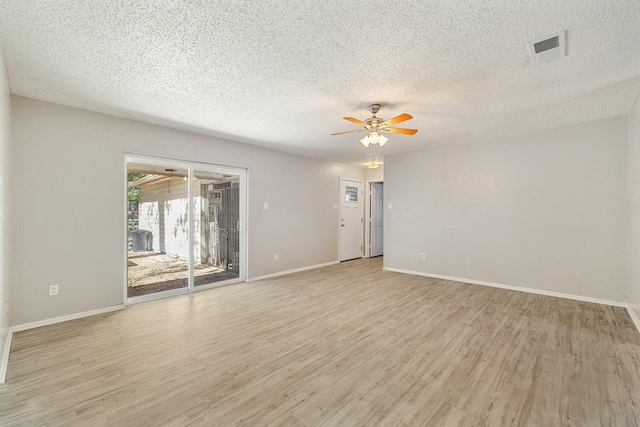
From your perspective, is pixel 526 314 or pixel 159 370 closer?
pixel 159 370

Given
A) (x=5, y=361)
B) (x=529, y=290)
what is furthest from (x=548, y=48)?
(x=5, y=361)

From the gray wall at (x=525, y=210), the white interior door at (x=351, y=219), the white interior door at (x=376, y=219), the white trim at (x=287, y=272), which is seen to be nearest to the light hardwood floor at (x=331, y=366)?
the gray wall at (x=525, y=210)

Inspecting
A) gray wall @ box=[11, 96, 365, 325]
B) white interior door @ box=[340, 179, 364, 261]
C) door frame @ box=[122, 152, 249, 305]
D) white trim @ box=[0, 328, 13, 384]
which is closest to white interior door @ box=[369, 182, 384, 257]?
white interior door @ box=[340, 179, 364, 261]

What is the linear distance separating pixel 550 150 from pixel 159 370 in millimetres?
5815

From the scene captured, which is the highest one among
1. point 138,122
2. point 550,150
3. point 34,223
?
point 138,122

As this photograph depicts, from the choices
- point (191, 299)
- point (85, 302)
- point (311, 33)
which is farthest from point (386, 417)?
point (85, 302)

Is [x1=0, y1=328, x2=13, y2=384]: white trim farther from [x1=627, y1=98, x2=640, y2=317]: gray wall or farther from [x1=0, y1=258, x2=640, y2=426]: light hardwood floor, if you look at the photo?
[x1=627, y1=98, x2=640, y2=317]: gray wall

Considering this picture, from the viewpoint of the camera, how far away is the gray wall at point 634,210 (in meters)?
3.14

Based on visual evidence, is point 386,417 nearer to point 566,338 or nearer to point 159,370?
point 159,370

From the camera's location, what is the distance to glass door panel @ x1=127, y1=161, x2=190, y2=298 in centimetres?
398

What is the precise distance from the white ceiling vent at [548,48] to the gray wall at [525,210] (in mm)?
2639

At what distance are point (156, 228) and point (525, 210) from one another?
5.95 m

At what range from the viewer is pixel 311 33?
200 centimetres

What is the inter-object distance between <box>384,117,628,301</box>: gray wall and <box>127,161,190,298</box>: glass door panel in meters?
4.30
